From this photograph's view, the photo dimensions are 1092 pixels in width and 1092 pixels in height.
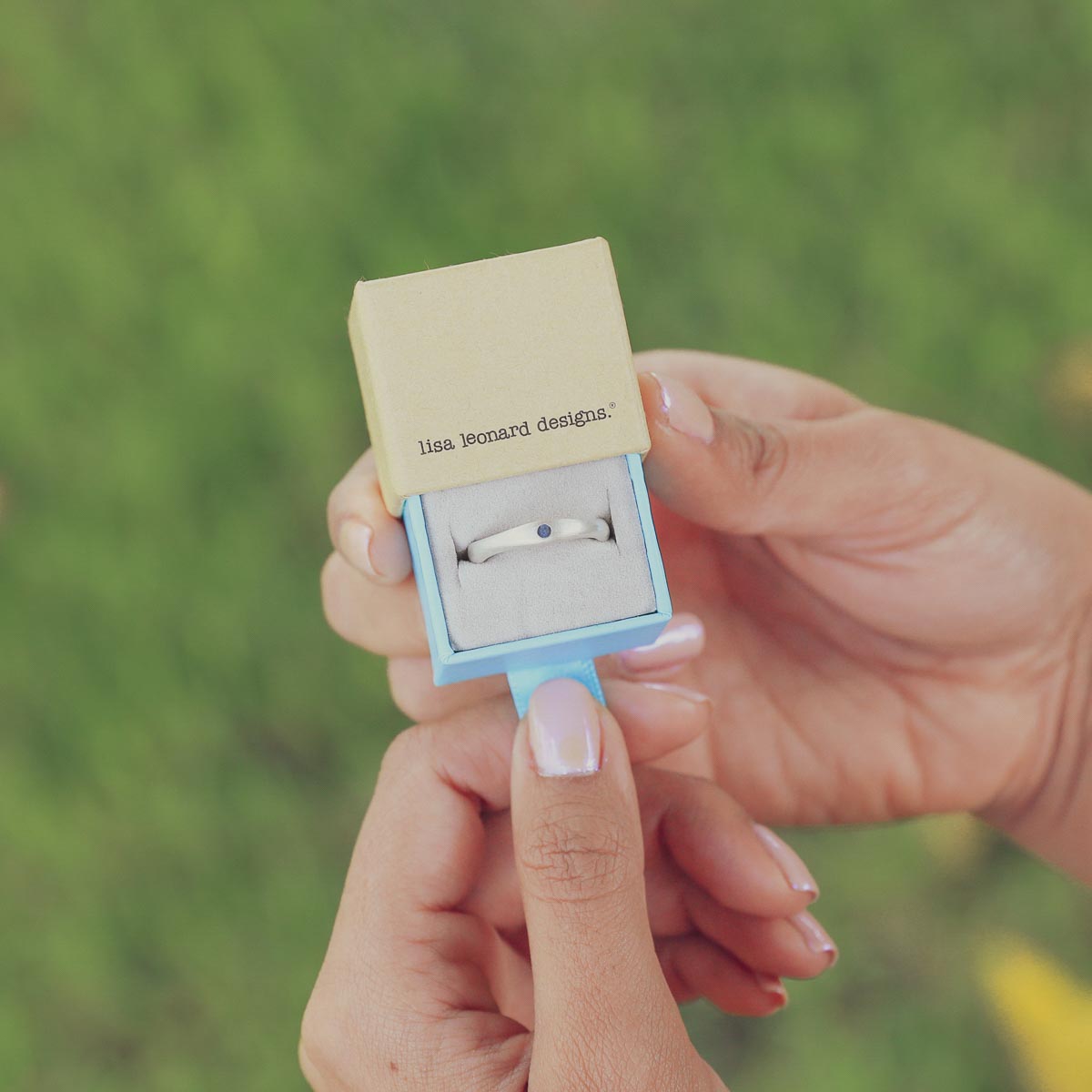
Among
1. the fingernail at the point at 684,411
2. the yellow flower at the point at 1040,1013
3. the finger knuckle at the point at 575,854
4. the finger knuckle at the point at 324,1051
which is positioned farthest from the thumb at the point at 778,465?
the yellow flower at the point at 1040,1013

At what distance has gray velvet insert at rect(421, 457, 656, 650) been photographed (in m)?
0.95

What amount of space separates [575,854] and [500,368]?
16.3 inches

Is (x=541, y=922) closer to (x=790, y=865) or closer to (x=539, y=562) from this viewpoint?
(x=539, y=562)

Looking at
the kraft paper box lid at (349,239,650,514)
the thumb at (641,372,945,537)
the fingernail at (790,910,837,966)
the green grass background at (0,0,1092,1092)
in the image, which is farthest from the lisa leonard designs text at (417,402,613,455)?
the green grass background at (0,0,1092,1092)

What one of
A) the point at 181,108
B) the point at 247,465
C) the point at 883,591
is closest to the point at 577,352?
the point at 883,591

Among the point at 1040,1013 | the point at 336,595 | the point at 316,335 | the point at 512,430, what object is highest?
the point at 316,335

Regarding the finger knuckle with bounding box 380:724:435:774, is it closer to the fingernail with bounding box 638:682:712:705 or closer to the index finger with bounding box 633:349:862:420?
the fingernail with bounding box 638:682:712:705

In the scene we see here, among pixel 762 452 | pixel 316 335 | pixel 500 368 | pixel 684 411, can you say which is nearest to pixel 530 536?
pixel 500 368

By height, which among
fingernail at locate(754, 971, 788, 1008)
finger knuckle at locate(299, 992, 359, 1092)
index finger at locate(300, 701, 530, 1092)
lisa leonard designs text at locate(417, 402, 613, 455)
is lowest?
fingernail at locate(754, 971, 788, 1008)

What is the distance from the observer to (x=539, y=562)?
96cm

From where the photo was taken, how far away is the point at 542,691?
40.9 inches

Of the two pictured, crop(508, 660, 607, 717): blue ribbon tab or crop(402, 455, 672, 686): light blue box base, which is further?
crop(508, 660, 607, 717): blue ribbon tab

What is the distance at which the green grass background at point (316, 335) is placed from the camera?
1.98 meters

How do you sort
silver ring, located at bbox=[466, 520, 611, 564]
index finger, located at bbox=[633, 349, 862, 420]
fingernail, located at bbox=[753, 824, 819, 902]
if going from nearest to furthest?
silver ring, located at bbox=[466, 520, 611, 564], fingernail, located at bbox=[753, 824, 819, 902], index finger, located at bbox=[633, 349, 862, 420]
